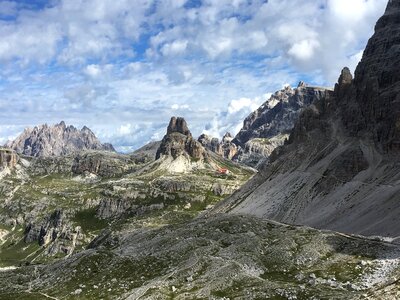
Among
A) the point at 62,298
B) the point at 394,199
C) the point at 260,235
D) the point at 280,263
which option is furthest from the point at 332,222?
the point at 62,298

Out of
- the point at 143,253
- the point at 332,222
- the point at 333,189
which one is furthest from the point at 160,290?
the point at 333,189

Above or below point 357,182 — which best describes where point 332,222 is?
below

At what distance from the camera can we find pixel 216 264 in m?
112

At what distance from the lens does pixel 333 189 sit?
200 meters

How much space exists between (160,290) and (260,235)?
4879 centimetres

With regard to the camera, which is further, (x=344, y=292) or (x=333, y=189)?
(x=333, y=189)

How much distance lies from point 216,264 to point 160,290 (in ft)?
60.3

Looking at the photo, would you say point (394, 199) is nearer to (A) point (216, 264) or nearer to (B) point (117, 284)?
(A) point (216, 264)

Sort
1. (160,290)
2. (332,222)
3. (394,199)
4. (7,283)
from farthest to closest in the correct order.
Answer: (332,222) → (394,199) → (7,283) → (160,290)

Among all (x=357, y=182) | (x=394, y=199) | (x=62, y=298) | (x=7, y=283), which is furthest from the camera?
(x=357, y=182)

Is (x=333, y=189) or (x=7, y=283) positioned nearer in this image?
(x=7, y=283)

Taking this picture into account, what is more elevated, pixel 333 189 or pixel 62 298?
pixel 333 189

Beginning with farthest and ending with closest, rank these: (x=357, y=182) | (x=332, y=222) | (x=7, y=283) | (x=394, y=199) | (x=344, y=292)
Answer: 1. (x=357, y=182)
2. (x=332, y=222)
3. (x=394, y=199)
4. (x=7, y=283)
5. (x=344, y=292)

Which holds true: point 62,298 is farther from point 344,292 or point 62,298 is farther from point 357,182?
point 357,182
